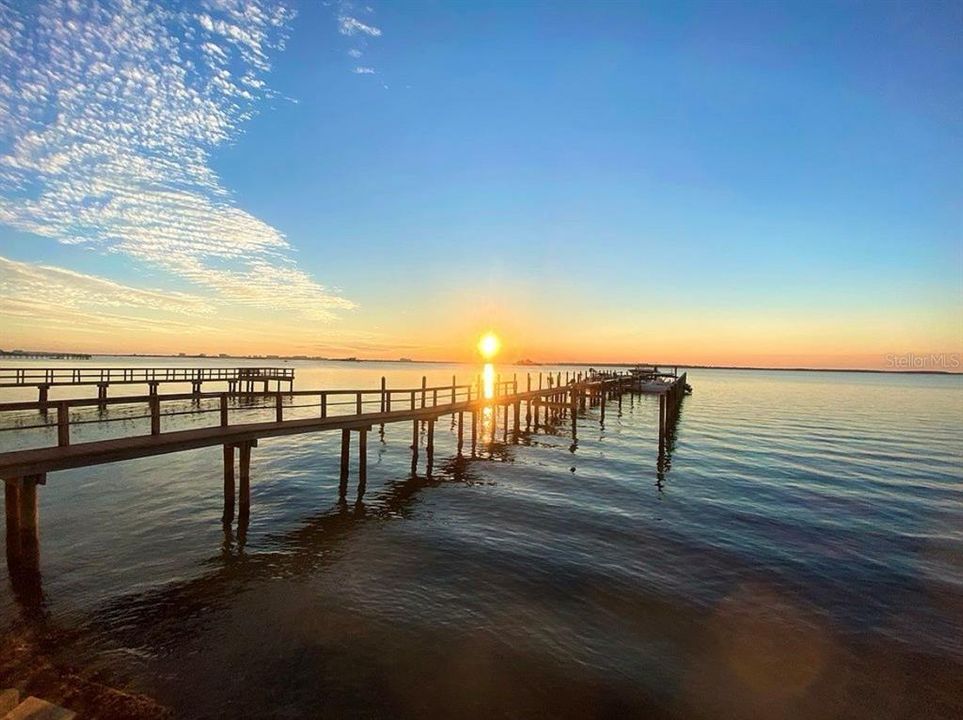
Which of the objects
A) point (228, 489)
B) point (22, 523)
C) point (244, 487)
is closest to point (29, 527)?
point (22, 523)

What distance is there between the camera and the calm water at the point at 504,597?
700cm

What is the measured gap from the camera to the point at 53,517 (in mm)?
13422

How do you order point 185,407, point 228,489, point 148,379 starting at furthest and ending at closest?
point 185,407
point 148,379
point 228,489

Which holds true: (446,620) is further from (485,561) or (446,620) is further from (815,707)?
(815,707)

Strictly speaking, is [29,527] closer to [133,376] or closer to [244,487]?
[244,487]

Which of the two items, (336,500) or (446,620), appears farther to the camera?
(336,500)

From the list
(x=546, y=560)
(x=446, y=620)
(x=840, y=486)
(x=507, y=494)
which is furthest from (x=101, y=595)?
(x=840, y=486)

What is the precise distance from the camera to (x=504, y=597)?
31.8 ft

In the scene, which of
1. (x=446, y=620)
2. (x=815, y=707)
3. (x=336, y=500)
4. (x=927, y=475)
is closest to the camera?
(x=815, y=707)

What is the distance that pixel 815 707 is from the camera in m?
6.90

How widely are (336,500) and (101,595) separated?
7.60 m

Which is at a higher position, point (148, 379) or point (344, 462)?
point (148, 379)

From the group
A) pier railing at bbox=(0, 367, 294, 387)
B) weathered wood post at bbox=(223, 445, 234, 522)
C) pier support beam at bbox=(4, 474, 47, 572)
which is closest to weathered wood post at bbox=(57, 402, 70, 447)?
pier support beam at bbox=(4, 474, 47, 572)

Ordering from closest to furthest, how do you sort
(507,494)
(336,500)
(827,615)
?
(827,615), (336,500), (507,494)
